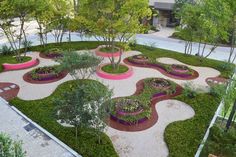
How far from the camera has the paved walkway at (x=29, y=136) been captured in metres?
9.36

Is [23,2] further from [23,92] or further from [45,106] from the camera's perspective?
[45,106]

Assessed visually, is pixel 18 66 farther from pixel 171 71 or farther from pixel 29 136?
pixel 171 71

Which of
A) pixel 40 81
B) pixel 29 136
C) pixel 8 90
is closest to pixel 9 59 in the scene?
pixel 40 81

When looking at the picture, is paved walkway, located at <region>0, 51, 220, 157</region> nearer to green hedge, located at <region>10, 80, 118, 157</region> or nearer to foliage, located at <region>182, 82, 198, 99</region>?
green hedge, located at <region>10, 80, 118, 157</region>

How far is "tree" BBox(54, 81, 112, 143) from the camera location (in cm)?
886

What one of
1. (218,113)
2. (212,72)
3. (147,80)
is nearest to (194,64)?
(212,72)

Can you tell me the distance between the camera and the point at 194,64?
19.1m

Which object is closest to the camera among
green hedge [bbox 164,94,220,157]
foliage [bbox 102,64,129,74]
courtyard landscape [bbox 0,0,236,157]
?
courtyard landscape [bbox 0,0,236,157]

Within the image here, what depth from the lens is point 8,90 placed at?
1422cm

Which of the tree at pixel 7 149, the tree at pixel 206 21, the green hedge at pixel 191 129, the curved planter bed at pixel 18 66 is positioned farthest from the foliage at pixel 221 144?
the curved planter bed at pixel 18 66

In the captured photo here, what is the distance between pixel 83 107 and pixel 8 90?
7.49 meters

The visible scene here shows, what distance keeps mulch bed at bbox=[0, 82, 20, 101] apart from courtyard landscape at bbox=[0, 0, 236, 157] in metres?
0.06

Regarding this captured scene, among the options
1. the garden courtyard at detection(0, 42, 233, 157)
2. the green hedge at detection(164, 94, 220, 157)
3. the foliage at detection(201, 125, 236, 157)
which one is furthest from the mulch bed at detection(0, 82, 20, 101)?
the foliage at detection(201, 125, 236, 157)

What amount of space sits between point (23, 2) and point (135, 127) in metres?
11.4
